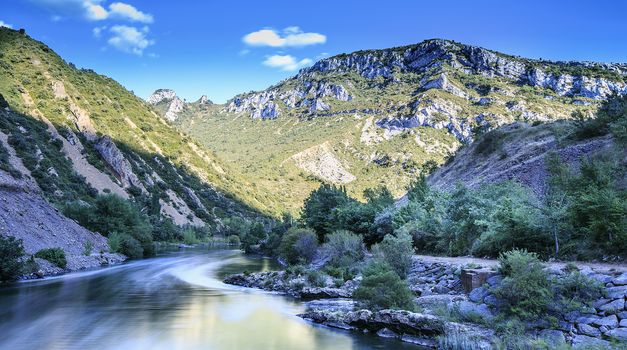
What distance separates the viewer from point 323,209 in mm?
56719

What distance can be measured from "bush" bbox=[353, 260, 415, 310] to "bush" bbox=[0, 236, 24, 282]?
81.9 feet

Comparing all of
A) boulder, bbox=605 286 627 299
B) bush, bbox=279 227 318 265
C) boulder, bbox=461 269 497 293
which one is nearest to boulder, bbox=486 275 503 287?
boulder, bbox=461 269 497 293

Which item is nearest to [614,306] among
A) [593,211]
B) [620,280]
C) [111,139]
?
[620,280]

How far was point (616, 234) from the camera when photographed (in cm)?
1686

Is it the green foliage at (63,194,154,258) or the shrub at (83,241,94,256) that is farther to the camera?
the green foliage at (63,194,154,258)

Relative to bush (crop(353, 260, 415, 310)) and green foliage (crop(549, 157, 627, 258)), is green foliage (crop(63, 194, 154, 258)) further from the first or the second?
green foliage (crop(549, 157, 627, 258))

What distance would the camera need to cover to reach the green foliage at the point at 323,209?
52.8 m

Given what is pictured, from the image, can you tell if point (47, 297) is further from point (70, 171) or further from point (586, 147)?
point (70, 171)

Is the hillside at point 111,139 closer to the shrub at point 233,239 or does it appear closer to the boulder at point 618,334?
the shrub at point 233,239

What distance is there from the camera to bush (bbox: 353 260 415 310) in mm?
19594

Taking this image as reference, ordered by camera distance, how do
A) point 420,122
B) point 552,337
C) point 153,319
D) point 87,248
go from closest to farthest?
1. point 552,337
2. point 153,319
3. point 87,248
4. point 420,122

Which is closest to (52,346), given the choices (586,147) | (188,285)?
(188,285)

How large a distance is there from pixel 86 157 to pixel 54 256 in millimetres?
57731

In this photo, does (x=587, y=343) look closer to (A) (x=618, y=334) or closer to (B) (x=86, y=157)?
(A) (x=618, y=334)
